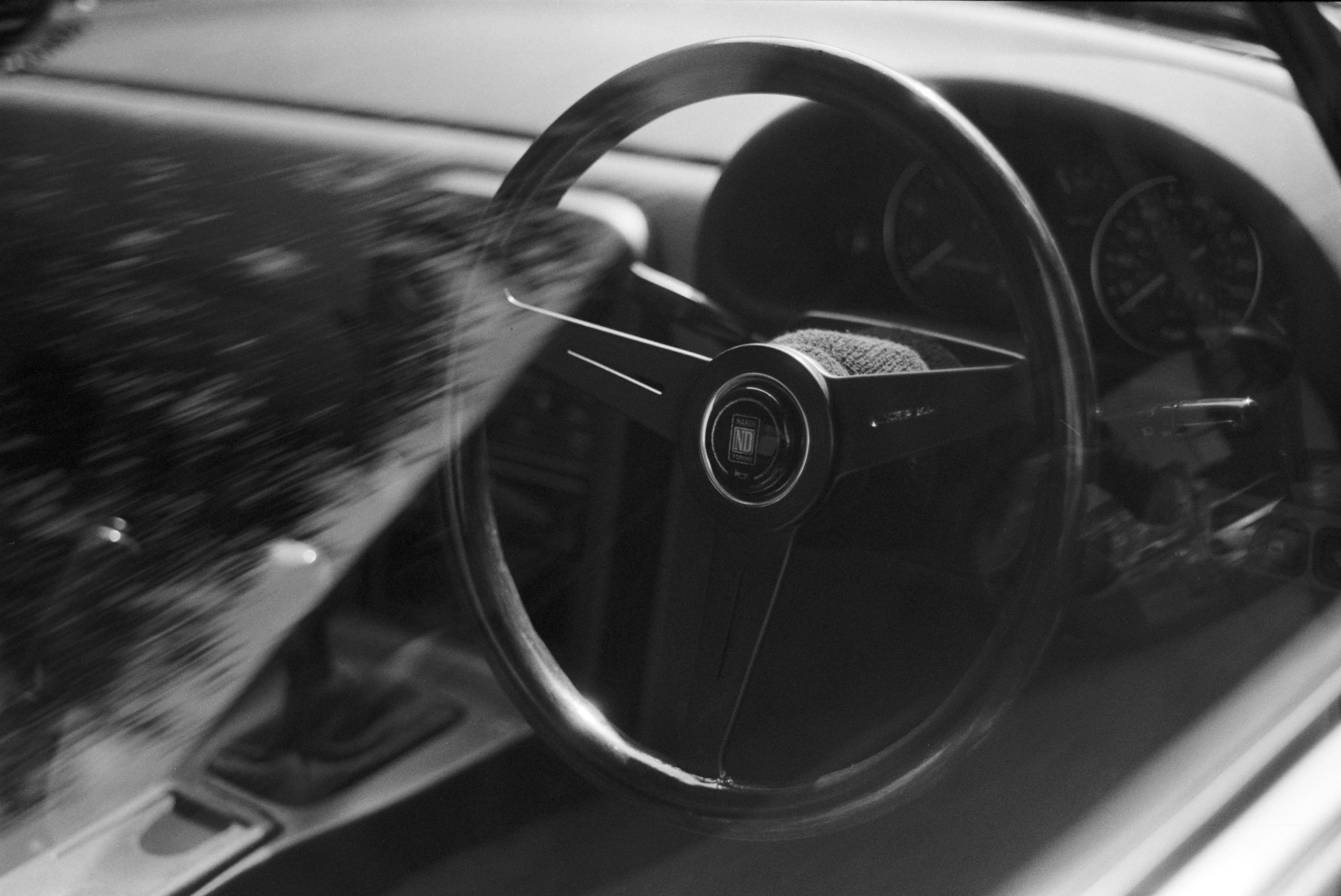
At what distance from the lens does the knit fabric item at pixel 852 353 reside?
145 centimetres

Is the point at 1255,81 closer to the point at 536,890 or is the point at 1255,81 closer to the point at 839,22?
the point at 839,22

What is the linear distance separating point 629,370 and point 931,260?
0.68 metres

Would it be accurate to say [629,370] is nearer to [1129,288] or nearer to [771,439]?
[771,439]

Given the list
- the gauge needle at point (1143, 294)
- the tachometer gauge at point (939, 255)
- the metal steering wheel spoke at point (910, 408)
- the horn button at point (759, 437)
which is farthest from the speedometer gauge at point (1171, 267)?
the horn button at point (759, 437)

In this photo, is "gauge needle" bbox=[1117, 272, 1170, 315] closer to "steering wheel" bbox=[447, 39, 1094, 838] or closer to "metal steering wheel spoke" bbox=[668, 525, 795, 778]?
"steering wheel" bbox=[447, 39, 1094, 838]

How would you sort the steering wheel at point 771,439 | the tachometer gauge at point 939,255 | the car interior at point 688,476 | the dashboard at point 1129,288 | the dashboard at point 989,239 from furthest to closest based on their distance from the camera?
the tachometer gauge at point 939,255, the dashboard at point 989,239, the dashboard at point 1129,288, the car interior at point 688,476, the steering wheel at point 771,439

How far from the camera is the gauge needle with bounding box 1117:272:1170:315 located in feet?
5.70

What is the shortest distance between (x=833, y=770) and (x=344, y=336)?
31.7 inches

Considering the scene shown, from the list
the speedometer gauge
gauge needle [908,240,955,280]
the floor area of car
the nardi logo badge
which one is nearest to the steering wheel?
the nardi logo badge

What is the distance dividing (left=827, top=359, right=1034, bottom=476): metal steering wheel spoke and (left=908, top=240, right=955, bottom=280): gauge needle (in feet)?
2.01

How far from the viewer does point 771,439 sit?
1365 millimetres

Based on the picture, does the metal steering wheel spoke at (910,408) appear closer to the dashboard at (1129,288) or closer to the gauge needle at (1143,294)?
the dashboard at (1129,288)

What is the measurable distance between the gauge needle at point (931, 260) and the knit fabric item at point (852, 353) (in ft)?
1.55

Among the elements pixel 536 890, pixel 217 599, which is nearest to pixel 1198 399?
pixel 536 890
